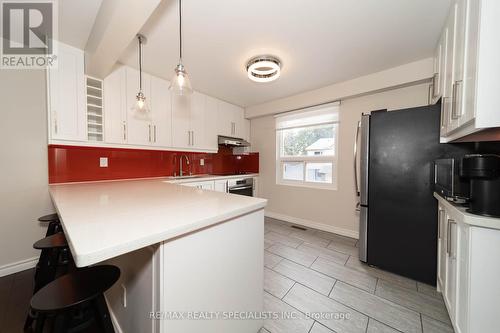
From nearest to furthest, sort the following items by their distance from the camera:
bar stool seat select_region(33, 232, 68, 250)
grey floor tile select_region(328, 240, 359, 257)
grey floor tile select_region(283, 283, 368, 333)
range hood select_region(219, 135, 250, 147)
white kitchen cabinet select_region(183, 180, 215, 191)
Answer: bar stool seat select_region(33, 232, 68, 250), grey floor tile select_region(283, 283, 368, 333), grey floor tile select_region(328, 240, 359, 257), white kitchen cabinet select_region(183, 180, 215, 191), range hood select_region(219, 135, 250, 147)

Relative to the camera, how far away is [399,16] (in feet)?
5.09

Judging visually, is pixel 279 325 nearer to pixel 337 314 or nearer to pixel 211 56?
pixel 337 314

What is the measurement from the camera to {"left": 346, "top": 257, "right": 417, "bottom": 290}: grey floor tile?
1.72 meters

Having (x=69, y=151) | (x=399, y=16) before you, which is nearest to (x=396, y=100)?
(x=399, y=16)

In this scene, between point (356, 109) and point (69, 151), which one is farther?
point (356, 109)

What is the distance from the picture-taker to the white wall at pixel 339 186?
256 centimetres

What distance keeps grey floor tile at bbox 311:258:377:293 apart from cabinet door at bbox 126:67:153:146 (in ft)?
8.81

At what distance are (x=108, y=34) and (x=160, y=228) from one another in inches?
66.0

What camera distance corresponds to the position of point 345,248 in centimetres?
246

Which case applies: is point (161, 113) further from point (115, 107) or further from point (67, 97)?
point (67, 97)

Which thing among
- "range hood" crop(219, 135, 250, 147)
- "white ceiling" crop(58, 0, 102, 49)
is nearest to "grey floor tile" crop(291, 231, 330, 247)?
"range hood" crop(219, 135, 250, 147)

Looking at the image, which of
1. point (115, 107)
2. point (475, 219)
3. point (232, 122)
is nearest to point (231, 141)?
point (232, 122)

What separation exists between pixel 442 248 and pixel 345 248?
108 cm

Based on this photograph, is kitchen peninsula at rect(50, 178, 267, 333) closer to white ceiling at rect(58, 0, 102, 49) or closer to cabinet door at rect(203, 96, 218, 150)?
white ceiling at rect(58, 0, 102, 49)
